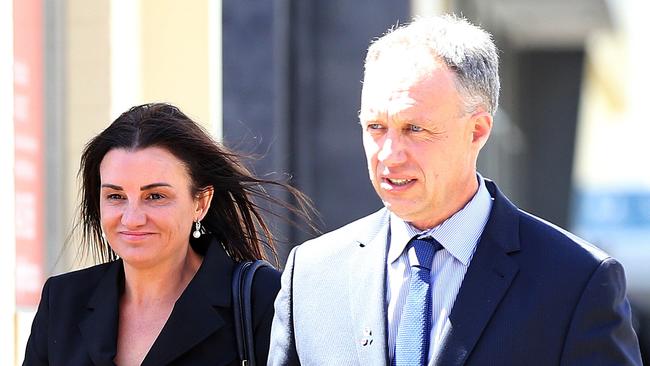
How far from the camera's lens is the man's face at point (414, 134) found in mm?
3262

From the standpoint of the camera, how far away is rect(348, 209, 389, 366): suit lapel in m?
3.32

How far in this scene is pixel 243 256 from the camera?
436 centimetres

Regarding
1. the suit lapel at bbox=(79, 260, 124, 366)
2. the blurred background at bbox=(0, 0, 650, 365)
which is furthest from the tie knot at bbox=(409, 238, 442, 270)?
the blurred background at bbox=(0, 0, 650, 365)

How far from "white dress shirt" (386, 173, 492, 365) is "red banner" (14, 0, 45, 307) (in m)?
2.79

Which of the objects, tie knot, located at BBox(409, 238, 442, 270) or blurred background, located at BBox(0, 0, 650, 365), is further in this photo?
blurred background, located at BBox(0, 0, 650, 365)

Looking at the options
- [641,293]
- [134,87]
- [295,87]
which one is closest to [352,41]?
[295,87]

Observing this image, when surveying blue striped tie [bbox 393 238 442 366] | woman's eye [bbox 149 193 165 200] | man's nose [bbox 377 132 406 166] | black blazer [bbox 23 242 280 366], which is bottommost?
black blazer [bbox 23 242 280 366]

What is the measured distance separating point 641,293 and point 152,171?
15.2 m

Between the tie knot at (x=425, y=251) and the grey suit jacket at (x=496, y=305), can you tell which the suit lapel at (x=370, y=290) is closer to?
the grey suit jacket at (x=496, y=305)

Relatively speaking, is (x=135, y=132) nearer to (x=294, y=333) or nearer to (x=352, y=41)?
(x=294, y=333)

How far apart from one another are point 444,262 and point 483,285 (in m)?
0.14

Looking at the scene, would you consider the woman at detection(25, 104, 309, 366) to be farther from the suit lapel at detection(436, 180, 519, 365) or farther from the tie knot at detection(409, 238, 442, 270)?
the suit lapel at detection(436, 180, 519, 365)

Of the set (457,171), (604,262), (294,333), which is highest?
(457,171)

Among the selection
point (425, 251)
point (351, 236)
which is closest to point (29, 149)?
point (351, 236)
